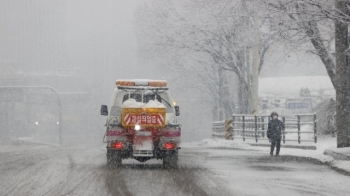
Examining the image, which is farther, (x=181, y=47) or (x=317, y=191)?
(x=181, y=47)

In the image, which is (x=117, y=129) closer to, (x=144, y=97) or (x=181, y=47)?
(x=144, y=97)

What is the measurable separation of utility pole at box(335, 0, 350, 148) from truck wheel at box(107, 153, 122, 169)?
285 inches

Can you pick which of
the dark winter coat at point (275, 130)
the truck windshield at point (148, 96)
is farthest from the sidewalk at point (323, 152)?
the truck windshield at point (148, 96)

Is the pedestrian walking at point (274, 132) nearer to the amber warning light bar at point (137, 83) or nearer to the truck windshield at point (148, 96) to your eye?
the truck windshield at point (148, 96)

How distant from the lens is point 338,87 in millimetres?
19094

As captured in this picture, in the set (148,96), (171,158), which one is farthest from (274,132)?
(171,158)

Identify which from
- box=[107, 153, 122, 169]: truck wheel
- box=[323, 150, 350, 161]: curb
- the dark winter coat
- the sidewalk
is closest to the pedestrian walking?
the dark winter coat

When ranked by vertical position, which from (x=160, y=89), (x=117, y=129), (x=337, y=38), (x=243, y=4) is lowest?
(x=117, y=129)

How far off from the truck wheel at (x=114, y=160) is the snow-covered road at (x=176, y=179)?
0.90ft

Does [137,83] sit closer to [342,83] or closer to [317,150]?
[342,83]

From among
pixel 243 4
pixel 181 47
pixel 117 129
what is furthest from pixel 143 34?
pixel 117 129

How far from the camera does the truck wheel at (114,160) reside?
15789mm

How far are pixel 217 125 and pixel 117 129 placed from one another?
24.0 m

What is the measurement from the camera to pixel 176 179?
1295 cm
